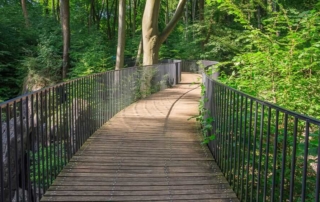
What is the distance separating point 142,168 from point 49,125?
152 centimetres

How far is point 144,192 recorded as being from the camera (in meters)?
4.35

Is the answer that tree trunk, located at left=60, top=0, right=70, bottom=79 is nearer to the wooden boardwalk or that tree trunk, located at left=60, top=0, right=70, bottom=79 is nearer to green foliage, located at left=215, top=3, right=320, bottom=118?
the wooden boardwalk

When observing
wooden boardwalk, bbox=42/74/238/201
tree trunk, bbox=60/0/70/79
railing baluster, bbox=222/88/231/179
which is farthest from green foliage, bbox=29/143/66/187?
tree trunk, bbox=60/0/70/79

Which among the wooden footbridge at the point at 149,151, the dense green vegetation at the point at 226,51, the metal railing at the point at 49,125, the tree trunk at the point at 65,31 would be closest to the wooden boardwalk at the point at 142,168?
the wooden footbridge at the point at 149,151

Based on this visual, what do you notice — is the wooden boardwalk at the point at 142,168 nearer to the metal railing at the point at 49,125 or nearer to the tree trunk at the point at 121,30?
the metal railing at the point at 49,125

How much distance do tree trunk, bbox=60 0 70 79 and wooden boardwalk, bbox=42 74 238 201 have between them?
1499 cm

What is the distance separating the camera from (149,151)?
19.9ft

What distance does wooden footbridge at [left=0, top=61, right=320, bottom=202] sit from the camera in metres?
3.36

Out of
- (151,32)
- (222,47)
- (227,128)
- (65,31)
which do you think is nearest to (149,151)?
(227,128)

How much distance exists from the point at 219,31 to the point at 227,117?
2498 cm

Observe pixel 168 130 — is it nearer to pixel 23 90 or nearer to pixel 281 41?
pixel 281 41

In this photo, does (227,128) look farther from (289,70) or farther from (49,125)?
(49,125)

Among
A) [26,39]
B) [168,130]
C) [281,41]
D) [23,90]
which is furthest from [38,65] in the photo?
[281,41]

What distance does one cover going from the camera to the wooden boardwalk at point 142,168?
4.30 metres
